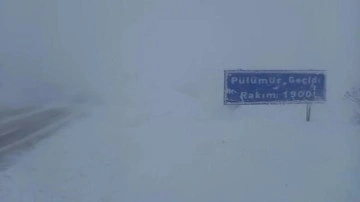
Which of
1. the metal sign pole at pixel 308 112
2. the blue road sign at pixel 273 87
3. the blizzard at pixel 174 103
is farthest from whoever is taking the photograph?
the metal sign pole at pixel 308 112

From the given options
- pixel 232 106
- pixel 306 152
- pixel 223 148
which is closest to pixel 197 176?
pixel 223 148

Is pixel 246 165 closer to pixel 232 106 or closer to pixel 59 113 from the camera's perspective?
pixel 232 106

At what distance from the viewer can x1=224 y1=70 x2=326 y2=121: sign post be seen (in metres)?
2.32

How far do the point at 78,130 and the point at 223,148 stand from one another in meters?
0.59

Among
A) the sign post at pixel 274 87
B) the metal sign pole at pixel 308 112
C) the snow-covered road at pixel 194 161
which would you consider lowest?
the snow-covered road at pixel 194 161

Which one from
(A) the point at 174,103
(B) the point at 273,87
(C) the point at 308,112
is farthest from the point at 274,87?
(A) the point at 174,103

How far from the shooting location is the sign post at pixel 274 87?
232 centimetres

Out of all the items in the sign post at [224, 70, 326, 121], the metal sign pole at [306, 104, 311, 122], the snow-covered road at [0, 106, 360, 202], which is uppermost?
the sign post at [224, 70, 326, 121]

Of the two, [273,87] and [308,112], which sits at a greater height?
[273,87]

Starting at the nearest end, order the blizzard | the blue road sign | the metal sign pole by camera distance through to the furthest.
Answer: the blizzard
the blue road sign
the metal sign pole

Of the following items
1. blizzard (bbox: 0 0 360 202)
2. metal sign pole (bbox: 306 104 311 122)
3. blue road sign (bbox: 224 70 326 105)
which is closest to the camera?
blizzard (bbox: 0 0 360 202)

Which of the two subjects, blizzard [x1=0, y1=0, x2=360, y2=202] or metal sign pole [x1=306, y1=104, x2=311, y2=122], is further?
metal sign pole [x1=306, y1=104, x2=311, y2=122]

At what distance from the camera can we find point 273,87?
2.35m

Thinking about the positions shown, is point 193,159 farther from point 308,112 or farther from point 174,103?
point 308,112
